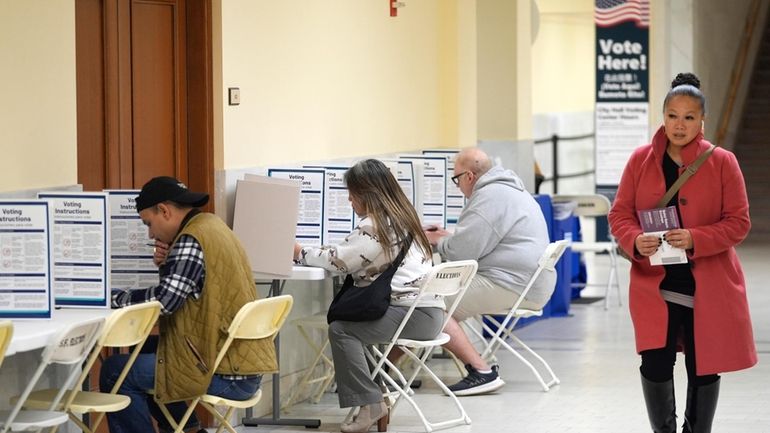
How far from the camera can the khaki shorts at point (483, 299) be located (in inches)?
321

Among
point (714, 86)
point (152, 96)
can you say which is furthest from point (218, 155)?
point (714, 86)

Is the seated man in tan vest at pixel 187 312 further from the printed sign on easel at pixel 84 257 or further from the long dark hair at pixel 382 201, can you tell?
the long dark hair at pixel 382 201

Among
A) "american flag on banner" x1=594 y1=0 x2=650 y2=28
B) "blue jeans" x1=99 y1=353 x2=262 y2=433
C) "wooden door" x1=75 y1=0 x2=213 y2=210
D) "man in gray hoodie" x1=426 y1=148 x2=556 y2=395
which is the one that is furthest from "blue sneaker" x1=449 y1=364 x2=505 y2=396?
"american flag on banner" x1=594 y1=0 x2=650 y2=28

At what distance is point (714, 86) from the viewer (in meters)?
20.1

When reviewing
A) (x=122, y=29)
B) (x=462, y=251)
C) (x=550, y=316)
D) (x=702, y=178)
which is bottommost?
(x=550, y=316)

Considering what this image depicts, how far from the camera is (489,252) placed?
8.26 m

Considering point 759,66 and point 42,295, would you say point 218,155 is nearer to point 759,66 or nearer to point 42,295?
point 42,295

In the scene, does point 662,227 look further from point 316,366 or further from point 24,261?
point 316,366

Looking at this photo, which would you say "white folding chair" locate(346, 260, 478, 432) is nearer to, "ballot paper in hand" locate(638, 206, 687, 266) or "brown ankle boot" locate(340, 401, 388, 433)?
"brown ankle boot" locate(340, 401, 388, 433)

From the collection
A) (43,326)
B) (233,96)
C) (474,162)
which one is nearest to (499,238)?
(474,162)

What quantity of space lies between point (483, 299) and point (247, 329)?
107 inches

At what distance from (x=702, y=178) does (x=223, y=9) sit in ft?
9.27

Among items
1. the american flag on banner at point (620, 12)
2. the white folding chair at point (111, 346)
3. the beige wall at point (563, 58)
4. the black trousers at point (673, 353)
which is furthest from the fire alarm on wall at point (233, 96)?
the beige wall at point (563, 58)

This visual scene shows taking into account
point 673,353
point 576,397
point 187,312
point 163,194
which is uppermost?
point 163,194
